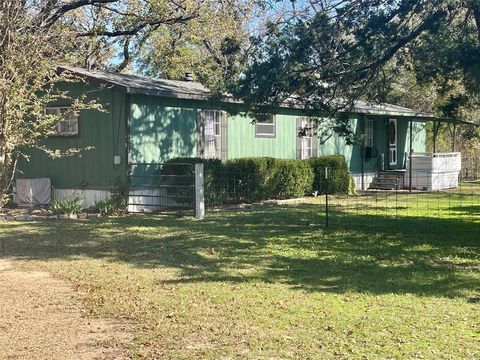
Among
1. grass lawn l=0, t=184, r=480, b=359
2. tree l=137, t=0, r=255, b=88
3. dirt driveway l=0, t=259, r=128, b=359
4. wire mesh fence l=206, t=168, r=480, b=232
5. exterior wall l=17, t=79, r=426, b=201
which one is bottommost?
dirt driveway l=0, t=259, r=128, b=359

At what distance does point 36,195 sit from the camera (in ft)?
50.8

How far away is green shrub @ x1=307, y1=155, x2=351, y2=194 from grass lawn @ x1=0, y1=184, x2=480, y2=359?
21.4 ft

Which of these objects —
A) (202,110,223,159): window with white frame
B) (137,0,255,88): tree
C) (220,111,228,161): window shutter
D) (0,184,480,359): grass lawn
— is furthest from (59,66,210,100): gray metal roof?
(0,184,480,359): grass lawn

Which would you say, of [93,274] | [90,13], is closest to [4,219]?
[93,274]

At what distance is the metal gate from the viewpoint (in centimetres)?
1452

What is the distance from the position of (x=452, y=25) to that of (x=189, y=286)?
7404mm

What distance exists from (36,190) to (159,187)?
3320 mm

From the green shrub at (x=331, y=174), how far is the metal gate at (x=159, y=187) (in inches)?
231

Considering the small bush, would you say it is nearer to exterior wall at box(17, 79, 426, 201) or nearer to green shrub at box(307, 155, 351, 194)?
green shrub at box(307, 155, 351, 194)

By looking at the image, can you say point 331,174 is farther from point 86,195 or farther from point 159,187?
point 86,195

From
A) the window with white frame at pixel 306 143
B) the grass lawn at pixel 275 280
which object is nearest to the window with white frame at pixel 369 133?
the window with white frame at pixel 306 143

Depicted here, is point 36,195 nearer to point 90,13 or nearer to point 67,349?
point 90,13

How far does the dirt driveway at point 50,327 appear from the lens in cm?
486

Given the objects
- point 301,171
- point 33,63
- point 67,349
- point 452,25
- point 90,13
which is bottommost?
point 67,349
